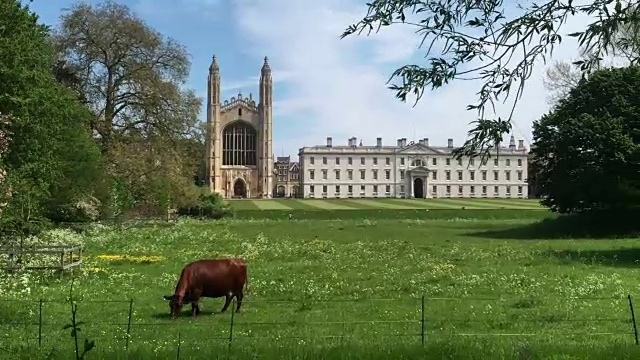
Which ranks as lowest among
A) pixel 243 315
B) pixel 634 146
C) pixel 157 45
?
pixel 243 315

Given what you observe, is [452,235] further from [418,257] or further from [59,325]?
[59,325]

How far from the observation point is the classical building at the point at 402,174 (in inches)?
7087

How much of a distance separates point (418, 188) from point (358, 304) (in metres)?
165

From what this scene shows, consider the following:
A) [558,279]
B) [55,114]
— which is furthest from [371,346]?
[55,114]

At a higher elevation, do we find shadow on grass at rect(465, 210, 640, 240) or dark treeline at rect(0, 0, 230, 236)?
dark treeline at rect(0, 0, 230, 236)

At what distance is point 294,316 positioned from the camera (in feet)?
52.7

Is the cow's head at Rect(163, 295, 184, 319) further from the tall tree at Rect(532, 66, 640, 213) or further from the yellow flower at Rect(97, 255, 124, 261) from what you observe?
the tall tree at Rect(532, 66, 640, 213)

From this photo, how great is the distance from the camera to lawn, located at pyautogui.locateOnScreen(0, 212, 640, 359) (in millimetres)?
11141

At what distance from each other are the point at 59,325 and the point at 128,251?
19985mm

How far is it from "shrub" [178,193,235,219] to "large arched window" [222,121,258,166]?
104 m

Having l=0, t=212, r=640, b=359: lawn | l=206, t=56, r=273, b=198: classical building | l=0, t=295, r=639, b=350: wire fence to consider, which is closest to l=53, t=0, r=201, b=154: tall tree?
l=0, t=212, r=640, b=359: lawn

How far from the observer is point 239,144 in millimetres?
184125

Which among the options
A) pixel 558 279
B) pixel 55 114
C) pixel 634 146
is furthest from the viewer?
pixel 634 146

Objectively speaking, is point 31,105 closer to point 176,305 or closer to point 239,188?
point 176,305
